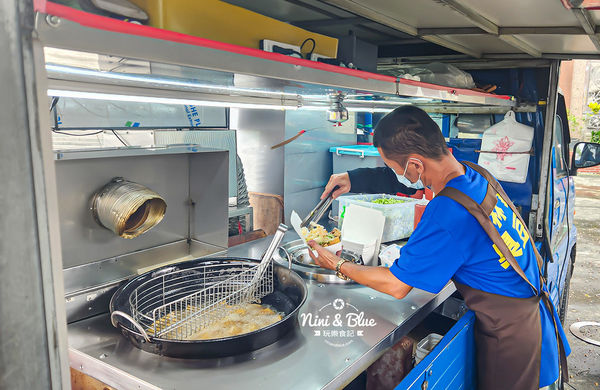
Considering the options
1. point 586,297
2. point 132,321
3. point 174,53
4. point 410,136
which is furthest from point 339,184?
point 586,297

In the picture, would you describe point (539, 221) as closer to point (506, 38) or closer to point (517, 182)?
point (517, 182)

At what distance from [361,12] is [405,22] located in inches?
14.0

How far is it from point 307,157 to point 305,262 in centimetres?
245

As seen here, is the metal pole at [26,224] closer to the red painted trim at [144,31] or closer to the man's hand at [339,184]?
the red painted trim at [144,31]

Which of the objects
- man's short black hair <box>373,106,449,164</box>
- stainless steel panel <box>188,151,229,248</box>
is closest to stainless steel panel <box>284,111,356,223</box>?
stainless steel panel <box>188,151,229,248</box>

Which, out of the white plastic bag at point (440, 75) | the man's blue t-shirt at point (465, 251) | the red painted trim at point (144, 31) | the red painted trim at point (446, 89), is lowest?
the man's blue t-shirt at point (465, 251)

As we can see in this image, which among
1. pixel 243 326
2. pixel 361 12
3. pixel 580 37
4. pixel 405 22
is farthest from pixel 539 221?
pixel 243 326

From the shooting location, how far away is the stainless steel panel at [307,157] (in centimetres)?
444

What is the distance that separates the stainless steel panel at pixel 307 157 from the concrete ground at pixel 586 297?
2.73 m

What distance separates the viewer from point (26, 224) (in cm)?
70

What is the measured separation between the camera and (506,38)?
252 centimetres

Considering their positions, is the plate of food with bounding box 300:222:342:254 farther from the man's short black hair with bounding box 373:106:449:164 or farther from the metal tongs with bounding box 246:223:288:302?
the man's short black hair with bounding box 373:106:449:164

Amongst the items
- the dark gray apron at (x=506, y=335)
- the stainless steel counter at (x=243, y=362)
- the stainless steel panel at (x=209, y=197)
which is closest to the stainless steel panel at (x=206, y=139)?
the stainless steel panel at (x=209, y=197)

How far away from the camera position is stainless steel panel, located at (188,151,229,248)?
2.15 m
